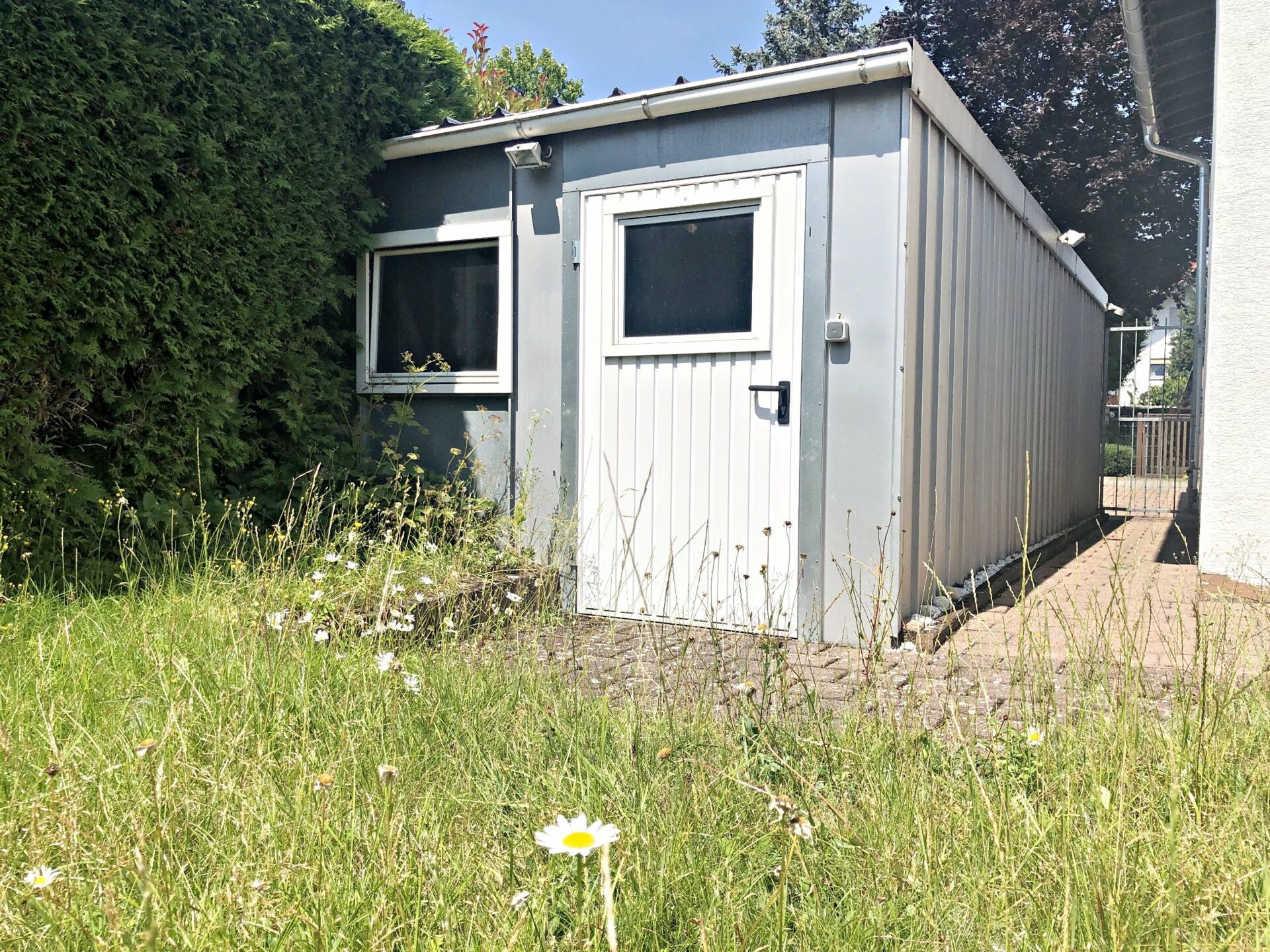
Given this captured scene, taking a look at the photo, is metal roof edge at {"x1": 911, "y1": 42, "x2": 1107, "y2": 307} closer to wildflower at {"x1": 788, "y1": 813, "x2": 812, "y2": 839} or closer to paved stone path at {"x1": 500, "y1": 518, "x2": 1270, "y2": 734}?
paved stone path at {"x1": 500, "y1": 518, "x2": 1270, "y2": 734}

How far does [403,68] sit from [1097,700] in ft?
19.0

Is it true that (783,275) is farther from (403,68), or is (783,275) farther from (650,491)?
(403,68)

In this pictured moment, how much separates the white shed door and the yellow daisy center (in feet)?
11.4

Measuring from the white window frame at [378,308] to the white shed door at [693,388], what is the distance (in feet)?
1.90

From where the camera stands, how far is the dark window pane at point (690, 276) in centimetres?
494

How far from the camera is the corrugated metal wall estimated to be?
4746mm

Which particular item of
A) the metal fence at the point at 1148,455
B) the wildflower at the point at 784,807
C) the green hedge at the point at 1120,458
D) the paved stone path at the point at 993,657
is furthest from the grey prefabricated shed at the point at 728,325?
the green hedge at the point at 1120,458

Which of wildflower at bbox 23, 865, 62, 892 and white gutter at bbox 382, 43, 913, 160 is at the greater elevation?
white gutter at bbox 382, 43, 913, 160

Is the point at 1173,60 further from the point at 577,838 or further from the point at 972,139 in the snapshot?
the point at 577,838

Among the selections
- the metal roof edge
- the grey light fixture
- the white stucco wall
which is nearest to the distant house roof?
the metal roof edge

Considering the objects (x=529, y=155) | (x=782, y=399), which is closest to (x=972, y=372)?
(x=782, y=399)

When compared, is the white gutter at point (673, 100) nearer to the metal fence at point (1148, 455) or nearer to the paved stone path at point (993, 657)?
the paved stone path at point (993, 657)

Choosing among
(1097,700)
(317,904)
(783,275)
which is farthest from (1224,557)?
(317,904)

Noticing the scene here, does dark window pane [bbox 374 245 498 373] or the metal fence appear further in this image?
the metal fence
